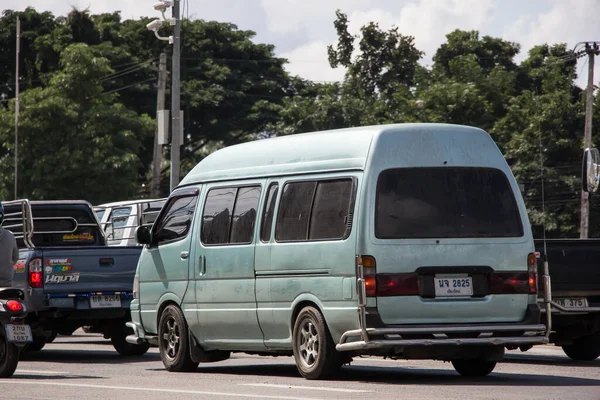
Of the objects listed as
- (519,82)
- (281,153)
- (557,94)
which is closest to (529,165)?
(557,94)

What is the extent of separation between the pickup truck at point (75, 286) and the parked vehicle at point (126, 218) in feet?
20.9

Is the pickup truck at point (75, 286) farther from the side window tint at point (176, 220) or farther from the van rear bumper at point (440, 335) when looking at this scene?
the van rear bumper at point (440, 335)

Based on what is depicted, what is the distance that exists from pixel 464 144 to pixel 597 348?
4.50 metres

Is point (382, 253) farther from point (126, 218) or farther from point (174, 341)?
point (126, 218)

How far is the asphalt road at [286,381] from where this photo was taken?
424 inches

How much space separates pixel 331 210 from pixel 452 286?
1284 millimetres

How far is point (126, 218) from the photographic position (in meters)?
25.5

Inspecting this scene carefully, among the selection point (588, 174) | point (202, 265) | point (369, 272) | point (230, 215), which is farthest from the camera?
point (588, 174)

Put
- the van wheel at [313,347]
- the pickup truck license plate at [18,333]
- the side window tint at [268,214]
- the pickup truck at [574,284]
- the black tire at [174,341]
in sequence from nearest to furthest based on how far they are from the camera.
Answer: the van wheel at [313,347] < the pickup truck license plate at [18,333] < the side window tint at [268,214] < the black tire at [174,341] < the pickup truck at [574,284]

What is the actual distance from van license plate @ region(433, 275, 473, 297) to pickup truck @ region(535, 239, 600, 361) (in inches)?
133

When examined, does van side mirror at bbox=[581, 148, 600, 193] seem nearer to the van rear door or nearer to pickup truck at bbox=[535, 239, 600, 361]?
pickup truck at bbox=[535, 239, 600, 361]

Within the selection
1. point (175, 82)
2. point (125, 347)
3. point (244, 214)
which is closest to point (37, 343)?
point (125, 347)

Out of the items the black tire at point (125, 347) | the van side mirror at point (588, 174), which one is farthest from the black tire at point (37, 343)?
the van side mirror at point (588, 174)

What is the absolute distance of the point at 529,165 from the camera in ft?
164
